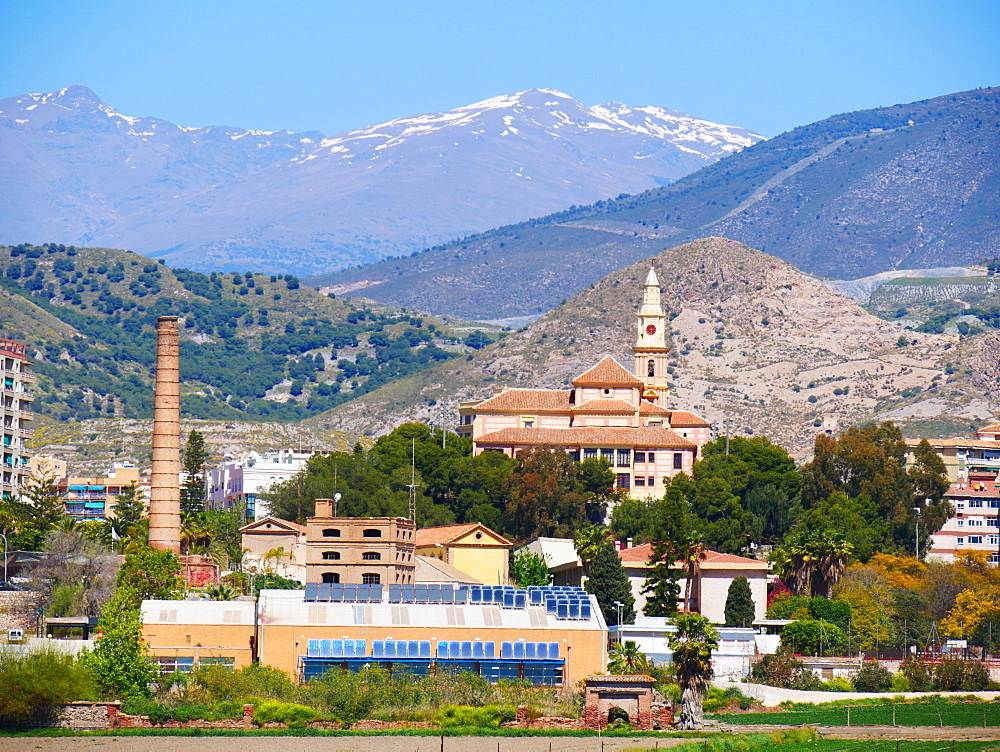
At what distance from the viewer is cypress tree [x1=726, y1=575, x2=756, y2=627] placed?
10700cm

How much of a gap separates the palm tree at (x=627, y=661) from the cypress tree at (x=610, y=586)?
10.9 metres

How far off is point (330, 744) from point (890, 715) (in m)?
24.2

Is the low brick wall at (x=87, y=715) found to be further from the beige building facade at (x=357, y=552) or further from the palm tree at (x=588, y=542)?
the palm tree at (x=588, y=542)

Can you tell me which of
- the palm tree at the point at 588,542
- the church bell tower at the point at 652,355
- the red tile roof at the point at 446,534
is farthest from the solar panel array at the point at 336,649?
the church bell tower at the point at 652,355

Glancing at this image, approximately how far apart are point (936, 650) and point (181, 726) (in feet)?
168

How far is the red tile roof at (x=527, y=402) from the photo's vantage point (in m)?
150

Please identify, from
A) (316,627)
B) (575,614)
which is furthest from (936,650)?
(316,627)

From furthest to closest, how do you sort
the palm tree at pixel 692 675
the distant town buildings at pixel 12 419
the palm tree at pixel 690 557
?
the distant town buildings at pixel 12 419, the palm tree at pixel 690 557, the palm tree at pixel 692 675

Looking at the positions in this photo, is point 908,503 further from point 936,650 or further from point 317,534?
point 317,534

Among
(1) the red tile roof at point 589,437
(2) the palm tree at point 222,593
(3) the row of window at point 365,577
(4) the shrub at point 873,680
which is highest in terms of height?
(1) the red tile roof at point 589,437

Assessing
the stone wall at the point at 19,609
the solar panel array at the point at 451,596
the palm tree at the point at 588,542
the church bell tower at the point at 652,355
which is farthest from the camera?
the church bell tower at the point at 652,355

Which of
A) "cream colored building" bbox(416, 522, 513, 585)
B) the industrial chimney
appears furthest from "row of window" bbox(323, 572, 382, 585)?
"cream colored building" bbox(416, 522, 513, 585)

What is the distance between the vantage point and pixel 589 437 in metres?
143

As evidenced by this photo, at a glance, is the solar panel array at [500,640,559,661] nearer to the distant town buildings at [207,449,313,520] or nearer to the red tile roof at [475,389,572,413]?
the red tile roof at [475,389,572,413]
